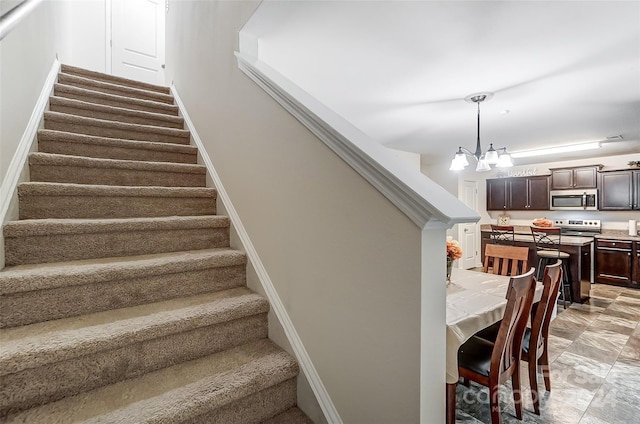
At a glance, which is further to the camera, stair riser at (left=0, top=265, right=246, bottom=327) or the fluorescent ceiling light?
the fluorescent ceiling light

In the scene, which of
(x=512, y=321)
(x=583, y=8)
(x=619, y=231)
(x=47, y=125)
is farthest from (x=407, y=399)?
(x=619, y=231)

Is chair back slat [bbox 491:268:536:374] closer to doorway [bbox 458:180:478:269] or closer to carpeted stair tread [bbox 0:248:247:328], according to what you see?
carpeted stair tread [bbox 0:248:247:328]

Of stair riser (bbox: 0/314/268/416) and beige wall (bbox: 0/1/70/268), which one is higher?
beige wall (bbox: 0/1/70/268)

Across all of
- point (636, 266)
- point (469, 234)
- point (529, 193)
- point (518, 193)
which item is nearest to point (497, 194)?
point (518, 193)

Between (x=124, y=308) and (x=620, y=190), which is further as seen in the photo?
(x=620, y=190)

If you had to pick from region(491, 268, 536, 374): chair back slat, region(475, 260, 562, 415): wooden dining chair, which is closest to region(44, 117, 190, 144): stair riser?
region(491, 268, 536, 374): chair back slat

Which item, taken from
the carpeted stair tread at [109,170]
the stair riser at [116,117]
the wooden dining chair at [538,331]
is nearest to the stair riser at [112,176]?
the carpeted stair tread at [109,170]

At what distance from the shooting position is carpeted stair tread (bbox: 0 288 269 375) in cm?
100

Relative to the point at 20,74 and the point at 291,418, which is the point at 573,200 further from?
the point at 20,74

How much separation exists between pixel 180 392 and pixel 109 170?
1530mm

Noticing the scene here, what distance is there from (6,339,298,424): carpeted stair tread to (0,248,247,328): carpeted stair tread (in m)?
0.37

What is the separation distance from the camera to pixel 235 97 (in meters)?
1.90

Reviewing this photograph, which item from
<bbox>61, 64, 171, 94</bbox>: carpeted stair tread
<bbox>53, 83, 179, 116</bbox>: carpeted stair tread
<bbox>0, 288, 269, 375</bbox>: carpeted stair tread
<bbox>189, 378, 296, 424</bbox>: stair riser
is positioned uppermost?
<bbox>61, 64, 171, 94</bbox>: carpeted stair tread

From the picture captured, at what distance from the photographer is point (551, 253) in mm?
3930
